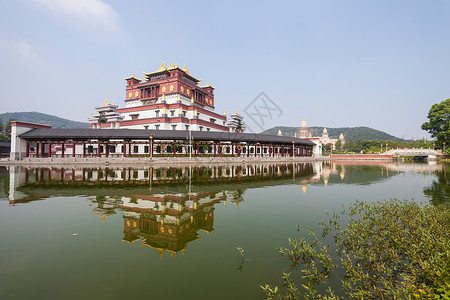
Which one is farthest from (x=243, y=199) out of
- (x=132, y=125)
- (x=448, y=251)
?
(x=132, y=125)

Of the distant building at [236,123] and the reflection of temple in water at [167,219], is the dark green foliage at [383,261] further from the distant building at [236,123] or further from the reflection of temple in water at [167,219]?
the distant building at [236,123]

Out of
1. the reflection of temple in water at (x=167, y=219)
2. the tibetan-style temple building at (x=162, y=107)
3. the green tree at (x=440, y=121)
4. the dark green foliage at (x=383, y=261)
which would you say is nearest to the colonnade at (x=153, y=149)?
the tibetan-style temple building at (x=162, y=107)

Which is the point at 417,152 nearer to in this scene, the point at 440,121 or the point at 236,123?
the point at 440,121

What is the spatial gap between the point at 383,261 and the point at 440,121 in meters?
78.0

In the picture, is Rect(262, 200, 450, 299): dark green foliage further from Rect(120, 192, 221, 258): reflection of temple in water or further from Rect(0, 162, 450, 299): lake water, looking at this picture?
Rect(120, 192, 221, 258): reflection of temple in water

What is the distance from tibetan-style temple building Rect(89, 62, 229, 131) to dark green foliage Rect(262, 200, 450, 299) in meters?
43.6

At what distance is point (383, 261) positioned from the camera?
16.8 ft

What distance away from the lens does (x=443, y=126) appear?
57719 millimetres

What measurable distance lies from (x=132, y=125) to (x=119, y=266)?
52.0 meters

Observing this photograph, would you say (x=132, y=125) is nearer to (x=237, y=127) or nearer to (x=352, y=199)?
(x=237, y=127)

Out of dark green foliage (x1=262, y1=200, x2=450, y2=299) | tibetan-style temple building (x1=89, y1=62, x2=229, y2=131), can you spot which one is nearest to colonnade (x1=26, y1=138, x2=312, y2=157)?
tibetan-style temple building (x1=89, y1=62, x2=229, y2=131)

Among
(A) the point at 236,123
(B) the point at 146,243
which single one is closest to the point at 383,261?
(B) the point at 146,243

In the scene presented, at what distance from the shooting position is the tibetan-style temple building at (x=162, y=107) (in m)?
50.1

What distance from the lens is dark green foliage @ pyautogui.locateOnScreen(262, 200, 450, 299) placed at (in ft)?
11.9
